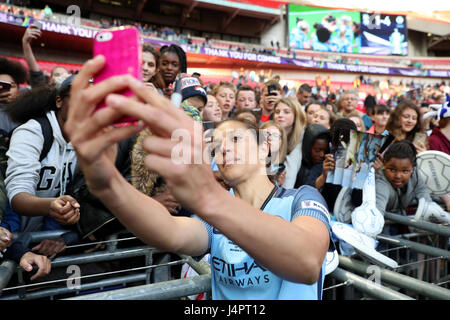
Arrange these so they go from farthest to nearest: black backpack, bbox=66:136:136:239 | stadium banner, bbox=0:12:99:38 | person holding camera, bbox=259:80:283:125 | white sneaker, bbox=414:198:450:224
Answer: stadium banner, bbox=0:12:99:38 → person holding camera, bbox=259:80:283:125 → white sneaker, bbox=414:198:450:224 → black backpack, bbox=66:136:136:239

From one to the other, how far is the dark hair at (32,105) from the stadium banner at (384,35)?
1098 inches

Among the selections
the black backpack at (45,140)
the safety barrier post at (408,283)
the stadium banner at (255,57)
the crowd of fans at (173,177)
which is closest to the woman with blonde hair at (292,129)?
the crowd of fans at (173,177)

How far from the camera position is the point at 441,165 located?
2129mm

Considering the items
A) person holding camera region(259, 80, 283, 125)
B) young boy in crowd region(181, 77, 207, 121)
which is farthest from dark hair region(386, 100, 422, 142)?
young boy in crowd region(181, 77, 207, 121)

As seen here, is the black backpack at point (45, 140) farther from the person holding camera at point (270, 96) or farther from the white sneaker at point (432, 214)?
the person holding camera at point (270, 96)

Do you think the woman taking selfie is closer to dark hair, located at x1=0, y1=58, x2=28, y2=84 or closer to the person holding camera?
dark hair, located at x1=0, y1=58, x2=28, y2=84

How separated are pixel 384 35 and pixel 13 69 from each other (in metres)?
28.9

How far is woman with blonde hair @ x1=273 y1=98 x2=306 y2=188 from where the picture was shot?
2.28 metres

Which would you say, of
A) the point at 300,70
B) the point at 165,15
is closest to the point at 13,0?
the point at 165,15

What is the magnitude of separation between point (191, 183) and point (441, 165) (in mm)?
2170

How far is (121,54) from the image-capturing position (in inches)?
20.5

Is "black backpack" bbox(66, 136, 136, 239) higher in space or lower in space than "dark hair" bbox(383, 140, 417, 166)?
lower

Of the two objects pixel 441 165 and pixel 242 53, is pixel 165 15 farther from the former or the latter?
pixel 441 165

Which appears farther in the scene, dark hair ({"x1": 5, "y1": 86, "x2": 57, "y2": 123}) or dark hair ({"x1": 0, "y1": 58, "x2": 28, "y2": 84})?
dark hair ({"x1": 0, "y1": 58, "x2": 28, "y2": 84})
